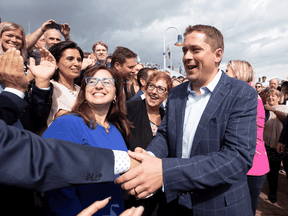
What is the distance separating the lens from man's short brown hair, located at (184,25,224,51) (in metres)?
1.73

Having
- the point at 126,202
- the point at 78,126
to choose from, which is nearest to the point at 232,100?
the point at 78,126

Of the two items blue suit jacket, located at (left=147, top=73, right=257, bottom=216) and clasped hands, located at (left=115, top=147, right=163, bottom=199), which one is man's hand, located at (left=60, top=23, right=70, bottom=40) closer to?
blue suit jacket, located at (left=147, top=73, right=257, bottom=216)

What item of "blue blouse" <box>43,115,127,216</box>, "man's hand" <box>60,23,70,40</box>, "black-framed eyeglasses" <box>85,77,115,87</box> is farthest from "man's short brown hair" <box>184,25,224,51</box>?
"man's hand" <box>60,23,70,40</box>

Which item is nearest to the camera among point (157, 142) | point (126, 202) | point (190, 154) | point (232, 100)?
point (232, 100)

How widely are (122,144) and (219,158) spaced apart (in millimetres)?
969

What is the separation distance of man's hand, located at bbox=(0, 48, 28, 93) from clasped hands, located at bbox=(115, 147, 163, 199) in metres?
1.12

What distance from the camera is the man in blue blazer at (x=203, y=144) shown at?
1336 millimetres

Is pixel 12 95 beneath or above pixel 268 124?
above

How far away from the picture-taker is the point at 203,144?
5.21ft

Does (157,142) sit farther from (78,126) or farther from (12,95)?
(12,95)

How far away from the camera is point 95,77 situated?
1996mm

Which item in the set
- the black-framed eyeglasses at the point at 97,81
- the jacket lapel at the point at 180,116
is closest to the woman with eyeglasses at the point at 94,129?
the black-framed eyeglasses at the point at 97,81

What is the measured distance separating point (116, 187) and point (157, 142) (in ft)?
2.10

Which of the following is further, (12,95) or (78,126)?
(78,126)
